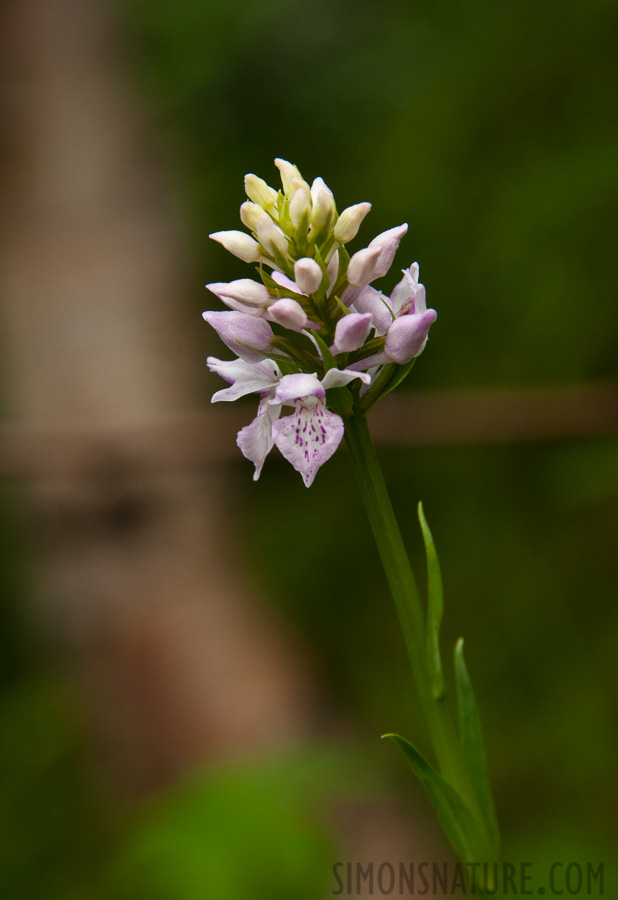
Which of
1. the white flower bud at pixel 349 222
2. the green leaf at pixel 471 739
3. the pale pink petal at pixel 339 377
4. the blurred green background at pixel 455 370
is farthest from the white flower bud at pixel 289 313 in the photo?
the blurred green background at pixel 455 370

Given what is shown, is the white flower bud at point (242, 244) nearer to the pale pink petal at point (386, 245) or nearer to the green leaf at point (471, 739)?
the pale pink petal at point (386, 245)

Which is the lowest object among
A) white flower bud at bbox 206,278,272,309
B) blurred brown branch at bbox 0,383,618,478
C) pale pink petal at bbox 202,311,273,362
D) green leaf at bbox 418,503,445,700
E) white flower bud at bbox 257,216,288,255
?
green leaf at bbox 418,503,445,700

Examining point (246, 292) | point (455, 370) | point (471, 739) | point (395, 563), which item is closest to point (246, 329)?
point (246, 292)

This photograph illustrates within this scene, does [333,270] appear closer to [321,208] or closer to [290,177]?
[321,208]

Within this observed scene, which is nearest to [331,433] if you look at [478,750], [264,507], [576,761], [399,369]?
[399,369]

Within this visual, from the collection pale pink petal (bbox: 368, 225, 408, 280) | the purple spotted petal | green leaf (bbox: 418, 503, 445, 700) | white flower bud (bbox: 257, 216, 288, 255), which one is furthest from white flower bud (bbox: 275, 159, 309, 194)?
green leaf (bbox: 418, 503, 445, 700)

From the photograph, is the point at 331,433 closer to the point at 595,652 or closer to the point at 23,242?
the point at 595,652

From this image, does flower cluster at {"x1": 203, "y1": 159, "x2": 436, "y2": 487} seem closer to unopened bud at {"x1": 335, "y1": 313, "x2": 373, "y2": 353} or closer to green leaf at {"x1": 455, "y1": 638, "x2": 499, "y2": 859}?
unopened bud at {"x1": 335, "y1": 313, "x2": 373, "y2": 353}
